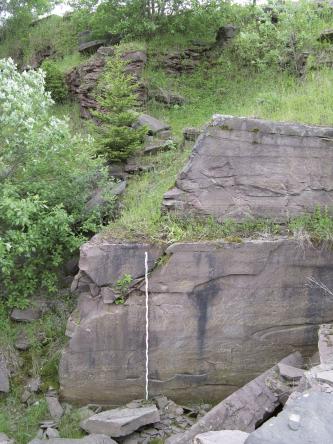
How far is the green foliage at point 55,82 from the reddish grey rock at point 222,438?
37.8ft

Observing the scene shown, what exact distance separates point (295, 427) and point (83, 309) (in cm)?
452

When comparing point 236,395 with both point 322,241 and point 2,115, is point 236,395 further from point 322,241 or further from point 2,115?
point 2,115

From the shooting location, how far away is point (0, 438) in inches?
263

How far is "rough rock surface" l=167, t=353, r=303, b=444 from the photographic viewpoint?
5945 mm

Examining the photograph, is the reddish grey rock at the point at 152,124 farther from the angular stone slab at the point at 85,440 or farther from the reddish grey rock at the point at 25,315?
the angular stone slab at the point at 85,440

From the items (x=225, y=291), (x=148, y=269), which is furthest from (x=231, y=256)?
(x=148, y=269)

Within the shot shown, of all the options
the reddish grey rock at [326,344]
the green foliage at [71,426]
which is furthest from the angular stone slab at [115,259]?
the reddish grey rock at [326,344]

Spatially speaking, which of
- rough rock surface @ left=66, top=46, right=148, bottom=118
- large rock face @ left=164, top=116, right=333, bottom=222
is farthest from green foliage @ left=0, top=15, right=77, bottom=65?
large rock face @ left=164, top=116, right=333, bottom=222

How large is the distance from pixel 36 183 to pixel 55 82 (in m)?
6.80

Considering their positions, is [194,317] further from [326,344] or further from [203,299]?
[326,344]

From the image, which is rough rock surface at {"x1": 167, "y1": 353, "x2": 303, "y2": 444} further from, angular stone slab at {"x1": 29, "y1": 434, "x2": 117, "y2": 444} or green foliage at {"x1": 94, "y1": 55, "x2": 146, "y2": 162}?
green foliage at {"x1": 94, "y1": 55, "x2": 146, "y2": 162}

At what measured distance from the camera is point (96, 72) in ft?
42.5

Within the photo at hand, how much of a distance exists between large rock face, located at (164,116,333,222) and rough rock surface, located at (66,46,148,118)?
214 inches

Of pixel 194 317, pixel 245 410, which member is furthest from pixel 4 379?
pixel 245 410
